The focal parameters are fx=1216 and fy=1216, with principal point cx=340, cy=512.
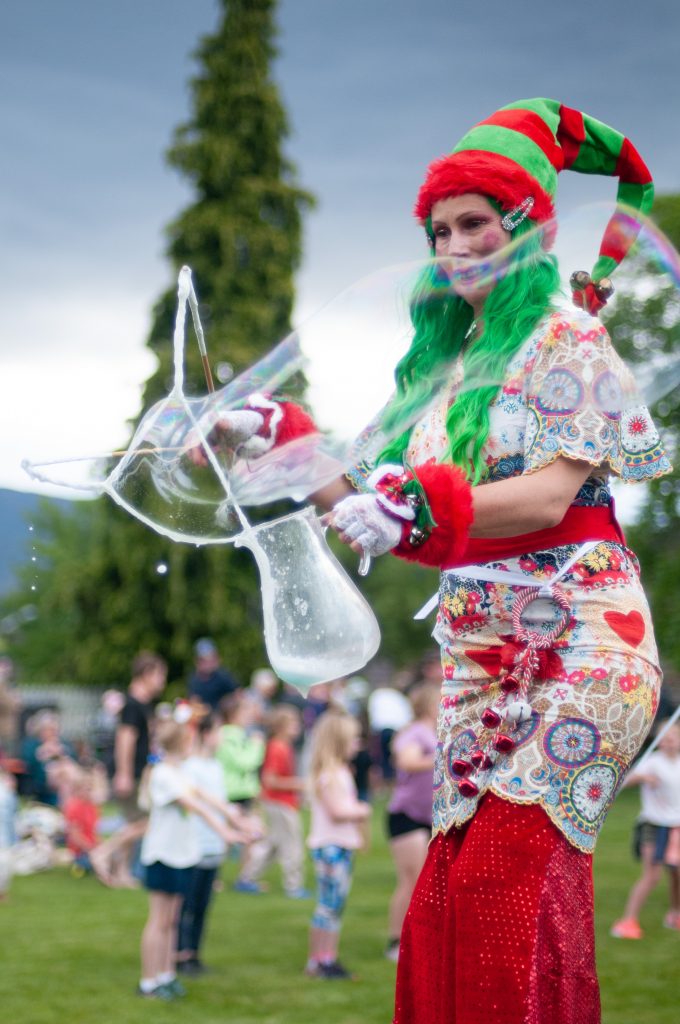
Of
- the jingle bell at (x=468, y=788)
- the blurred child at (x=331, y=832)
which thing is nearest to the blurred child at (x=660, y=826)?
the blurred child at (x=331, y=832)

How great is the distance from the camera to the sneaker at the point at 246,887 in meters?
11.1

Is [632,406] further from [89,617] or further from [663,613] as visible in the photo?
[89,617]

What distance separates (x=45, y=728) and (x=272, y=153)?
66.4 feet

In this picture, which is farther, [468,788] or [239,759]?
→ [239,759]

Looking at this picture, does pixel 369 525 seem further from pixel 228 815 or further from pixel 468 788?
pixel 228 815

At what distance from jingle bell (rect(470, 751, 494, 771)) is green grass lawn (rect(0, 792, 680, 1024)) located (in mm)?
3626

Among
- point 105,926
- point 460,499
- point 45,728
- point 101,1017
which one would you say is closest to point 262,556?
point 460,499

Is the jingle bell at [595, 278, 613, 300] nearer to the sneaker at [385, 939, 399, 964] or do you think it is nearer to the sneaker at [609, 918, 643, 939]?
the sneaker at [385, 939, 399, 964]

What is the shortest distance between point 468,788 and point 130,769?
8799mm

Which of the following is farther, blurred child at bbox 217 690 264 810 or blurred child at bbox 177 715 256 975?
blurred child at bbox 217 690 264 810

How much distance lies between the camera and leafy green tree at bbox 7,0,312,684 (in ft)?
98.3

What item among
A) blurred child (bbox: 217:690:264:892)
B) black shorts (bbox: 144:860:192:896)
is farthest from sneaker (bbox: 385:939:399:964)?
blurred child (bbox: 217:690:264:892)

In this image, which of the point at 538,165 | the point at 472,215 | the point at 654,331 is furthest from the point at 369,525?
the point at 654,331

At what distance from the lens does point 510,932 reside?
7.97 feet
